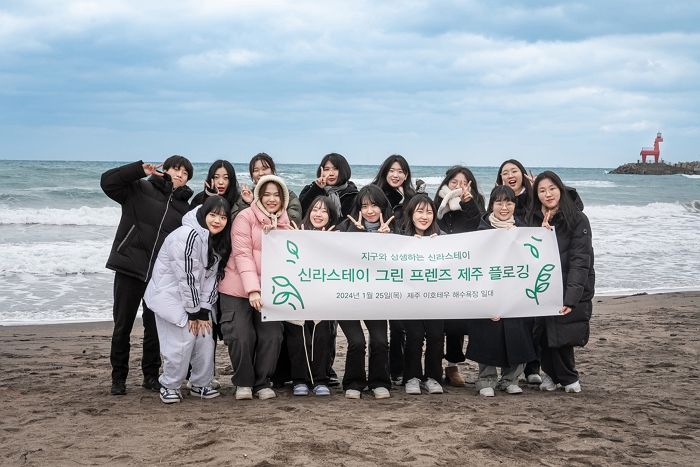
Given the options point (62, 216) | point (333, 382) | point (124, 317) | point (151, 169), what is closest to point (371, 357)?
point (333, 382)

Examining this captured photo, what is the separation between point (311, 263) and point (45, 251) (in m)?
9.88

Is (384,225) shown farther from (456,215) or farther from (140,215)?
(140,215)

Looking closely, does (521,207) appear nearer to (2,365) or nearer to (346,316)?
(346,316)

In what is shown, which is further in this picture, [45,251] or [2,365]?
[45,251]

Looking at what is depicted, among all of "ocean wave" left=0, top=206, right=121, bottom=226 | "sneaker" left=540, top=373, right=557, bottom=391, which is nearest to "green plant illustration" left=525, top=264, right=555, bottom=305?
"sneaker" left=540, top=373, right=557, bottom=391

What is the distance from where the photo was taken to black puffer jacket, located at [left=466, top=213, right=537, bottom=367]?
5246 mm

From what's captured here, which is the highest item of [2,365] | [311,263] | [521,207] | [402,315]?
[521,207]

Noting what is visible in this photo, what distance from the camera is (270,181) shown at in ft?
16.8

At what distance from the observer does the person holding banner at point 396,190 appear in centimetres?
566

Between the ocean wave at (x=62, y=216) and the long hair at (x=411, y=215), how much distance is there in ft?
52.7

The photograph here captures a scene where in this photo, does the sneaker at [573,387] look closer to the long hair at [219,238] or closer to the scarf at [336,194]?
the scarf at [336,194]

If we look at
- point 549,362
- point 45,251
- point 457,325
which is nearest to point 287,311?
point 457,325

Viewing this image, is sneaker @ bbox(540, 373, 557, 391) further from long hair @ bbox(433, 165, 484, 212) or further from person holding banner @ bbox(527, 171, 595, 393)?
long hair @ bbox(433, 165, 484, 212)

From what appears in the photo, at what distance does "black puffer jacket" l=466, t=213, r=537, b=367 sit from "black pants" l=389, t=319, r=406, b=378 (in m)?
0.55
